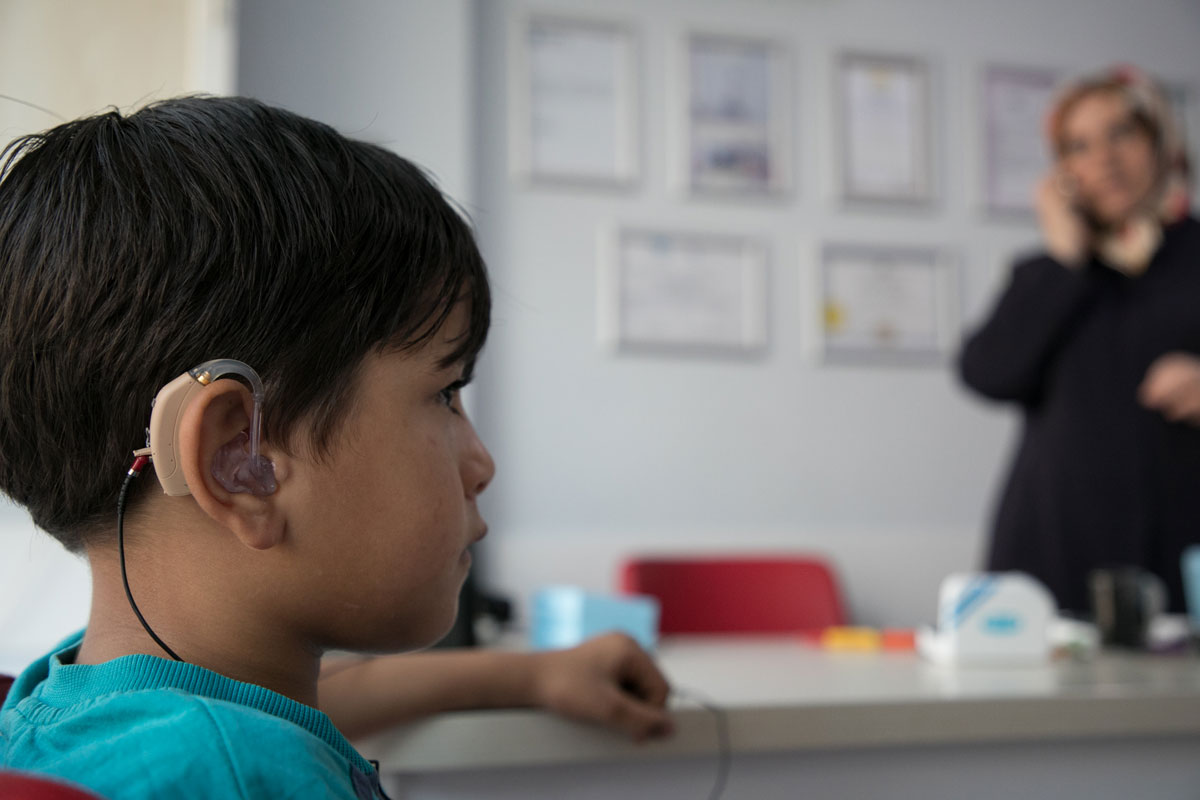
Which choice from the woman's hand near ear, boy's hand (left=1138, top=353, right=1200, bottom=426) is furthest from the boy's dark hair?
the woman's hand near ear

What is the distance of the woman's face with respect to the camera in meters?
2.00

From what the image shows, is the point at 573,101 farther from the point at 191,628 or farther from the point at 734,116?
the point at 191,628

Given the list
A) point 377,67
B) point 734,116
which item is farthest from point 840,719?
point 734,116

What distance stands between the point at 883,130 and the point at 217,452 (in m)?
3.14

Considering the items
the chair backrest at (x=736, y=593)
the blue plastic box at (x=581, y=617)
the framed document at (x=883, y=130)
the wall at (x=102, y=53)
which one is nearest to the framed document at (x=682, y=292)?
the framed document at (x=883, y=130)

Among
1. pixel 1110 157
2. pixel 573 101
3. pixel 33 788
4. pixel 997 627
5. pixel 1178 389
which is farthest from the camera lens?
pixel 573 101

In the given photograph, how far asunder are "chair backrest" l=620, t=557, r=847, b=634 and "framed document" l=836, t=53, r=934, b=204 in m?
1.26

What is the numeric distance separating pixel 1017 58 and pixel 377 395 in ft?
11.3

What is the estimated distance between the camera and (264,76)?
2.60 m

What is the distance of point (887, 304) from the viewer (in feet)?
10.6

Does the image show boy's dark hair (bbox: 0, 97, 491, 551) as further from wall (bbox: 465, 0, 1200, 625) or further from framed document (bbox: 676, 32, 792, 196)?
framed document (bbox: 676, 32, 792, 196)

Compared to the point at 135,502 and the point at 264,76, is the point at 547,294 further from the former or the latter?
the point at 135,502

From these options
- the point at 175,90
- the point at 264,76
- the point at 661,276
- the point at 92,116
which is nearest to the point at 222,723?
the point at 92,116

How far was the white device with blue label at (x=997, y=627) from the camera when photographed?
110 cm
